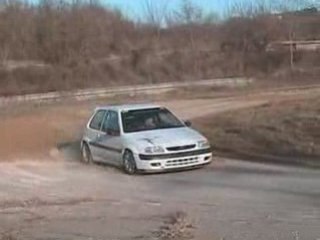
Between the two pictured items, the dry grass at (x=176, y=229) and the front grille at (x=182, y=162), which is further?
the front grille at (x=182, y=162)

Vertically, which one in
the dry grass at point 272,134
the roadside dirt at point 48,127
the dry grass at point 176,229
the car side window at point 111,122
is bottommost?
the roadside dirt at point 48,127

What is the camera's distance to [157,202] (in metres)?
12.7

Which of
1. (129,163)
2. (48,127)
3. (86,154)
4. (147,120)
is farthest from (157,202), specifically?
(48,127)

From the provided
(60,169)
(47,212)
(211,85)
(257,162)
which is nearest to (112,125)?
Result: (60,169)

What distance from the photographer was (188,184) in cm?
1505

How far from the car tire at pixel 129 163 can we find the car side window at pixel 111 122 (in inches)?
33.0

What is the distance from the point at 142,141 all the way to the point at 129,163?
20.1 inches

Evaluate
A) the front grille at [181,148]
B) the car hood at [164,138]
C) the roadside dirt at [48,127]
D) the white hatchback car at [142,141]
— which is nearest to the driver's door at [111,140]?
the white hatchback car at [142,141]

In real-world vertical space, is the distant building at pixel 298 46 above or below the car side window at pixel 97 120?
below

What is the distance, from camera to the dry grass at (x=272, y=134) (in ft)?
60.4

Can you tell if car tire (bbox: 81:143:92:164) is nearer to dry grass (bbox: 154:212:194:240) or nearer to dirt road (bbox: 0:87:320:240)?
dirt road (bbox: 0:87:320:240)

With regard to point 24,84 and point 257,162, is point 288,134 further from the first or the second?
point 24,84

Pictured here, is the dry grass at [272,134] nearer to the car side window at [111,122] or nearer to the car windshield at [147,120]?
the car windshield at [147,120]

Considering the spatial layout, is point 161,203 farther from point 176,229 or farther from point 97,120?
point 97,120
